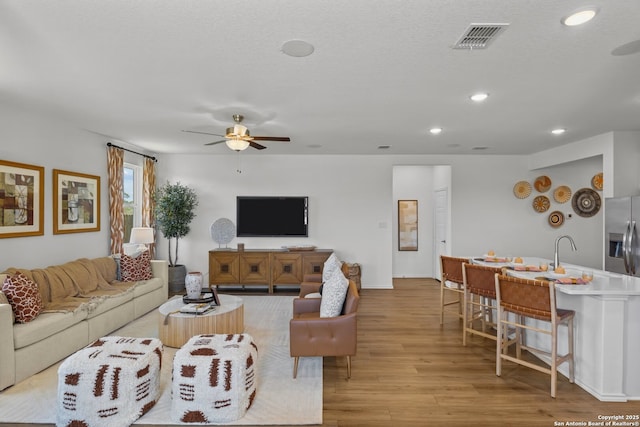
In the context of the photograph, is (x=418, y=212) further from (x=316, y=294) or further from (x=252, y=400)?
(x=252, y=400)

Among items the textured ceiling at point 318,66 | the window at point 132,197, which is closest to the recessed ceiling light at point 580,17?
the textured ceiling at point 318,66

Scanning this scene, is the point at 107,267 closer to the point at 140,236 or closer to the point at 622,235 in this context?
the point at 140,236

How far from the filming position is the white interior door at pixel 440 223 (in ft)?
24.7

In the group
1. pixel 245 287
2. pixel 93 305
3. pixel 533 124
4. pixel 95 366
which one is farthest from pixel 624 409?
pixel 245 287

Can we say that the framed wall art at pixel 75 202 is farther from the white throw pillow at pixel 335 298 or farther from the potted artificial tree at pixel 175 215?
the white throw pillow at pixel 335 298

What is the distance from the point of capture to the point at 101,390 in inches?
96.7

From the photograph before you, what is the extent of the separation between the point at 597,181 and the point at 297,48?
6610mm

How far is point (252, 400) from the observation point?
2773mm

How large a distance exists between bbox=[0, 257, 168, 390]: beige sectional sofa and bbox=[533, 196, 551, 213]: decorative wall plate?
7.06 m

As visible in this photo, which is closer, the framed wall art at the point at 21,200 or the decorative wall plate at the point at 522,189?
the framed wall art at the point at 21,200

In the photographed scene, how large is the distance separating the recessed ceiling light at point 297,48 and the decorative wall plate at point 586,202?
6612mm

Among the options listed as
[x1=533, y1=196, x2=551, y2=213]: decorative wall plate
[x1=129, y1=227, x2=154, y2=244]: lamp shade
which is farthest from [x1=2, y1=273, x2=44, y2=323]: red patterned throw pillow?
[x1=533, y1=196, x2=551, y2=213]: decorative wall plate

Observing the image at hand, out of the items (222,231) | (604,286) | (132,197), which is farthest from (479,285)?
(132,197)

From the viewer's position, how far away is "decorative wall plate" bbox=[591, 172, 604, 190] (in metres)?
6.39
